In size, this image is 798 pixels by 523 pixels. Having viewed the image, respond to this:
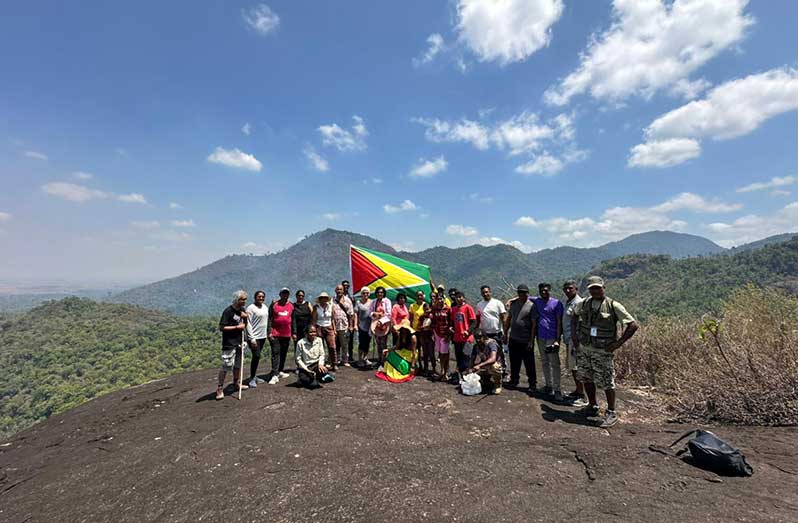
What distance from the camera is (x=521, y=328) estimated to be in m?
6.45

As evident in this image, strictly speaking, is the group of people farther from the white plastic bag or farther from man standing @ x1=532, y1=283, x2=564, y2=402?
the white plastic bag

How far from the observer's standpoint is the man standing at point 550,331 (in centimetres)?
619

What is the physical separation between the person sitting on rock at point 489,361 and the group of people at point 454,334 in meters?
0.02

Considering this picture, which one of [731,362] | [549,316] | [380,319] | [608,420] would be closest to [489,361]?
[549,316]

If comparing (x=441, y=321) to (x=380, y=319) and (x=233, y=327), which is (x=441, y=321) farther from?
(x=233, y=327)

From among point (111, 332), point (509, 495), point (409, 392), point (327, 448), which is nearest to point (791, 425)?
point (509, 495)

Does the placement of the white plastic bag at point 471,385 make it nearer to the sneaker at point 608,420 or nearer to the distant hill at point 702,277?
the sneaker at point 608,420

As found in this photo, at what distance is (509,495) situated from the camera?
3529 millimetres

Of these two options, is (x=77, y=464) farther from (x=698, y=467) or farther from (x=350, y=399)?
(x=698, y=467)

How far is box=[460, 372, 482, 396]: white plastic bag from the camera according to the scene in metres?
6.57

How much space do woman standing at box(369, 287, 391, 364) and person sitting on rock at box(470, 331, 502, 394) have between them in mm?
2176

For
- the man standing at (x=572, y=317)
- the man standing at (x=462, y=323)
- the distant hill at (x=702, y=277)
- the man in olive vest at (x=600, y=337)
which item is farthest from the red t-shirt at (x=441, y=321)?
the distant hill at (x=702, y=277)

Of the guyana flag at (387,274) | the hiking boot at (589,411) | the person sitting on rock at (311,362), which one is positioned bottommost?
the hiking boot at (589,411)

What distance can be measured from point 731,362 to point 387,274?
23.9 feet
